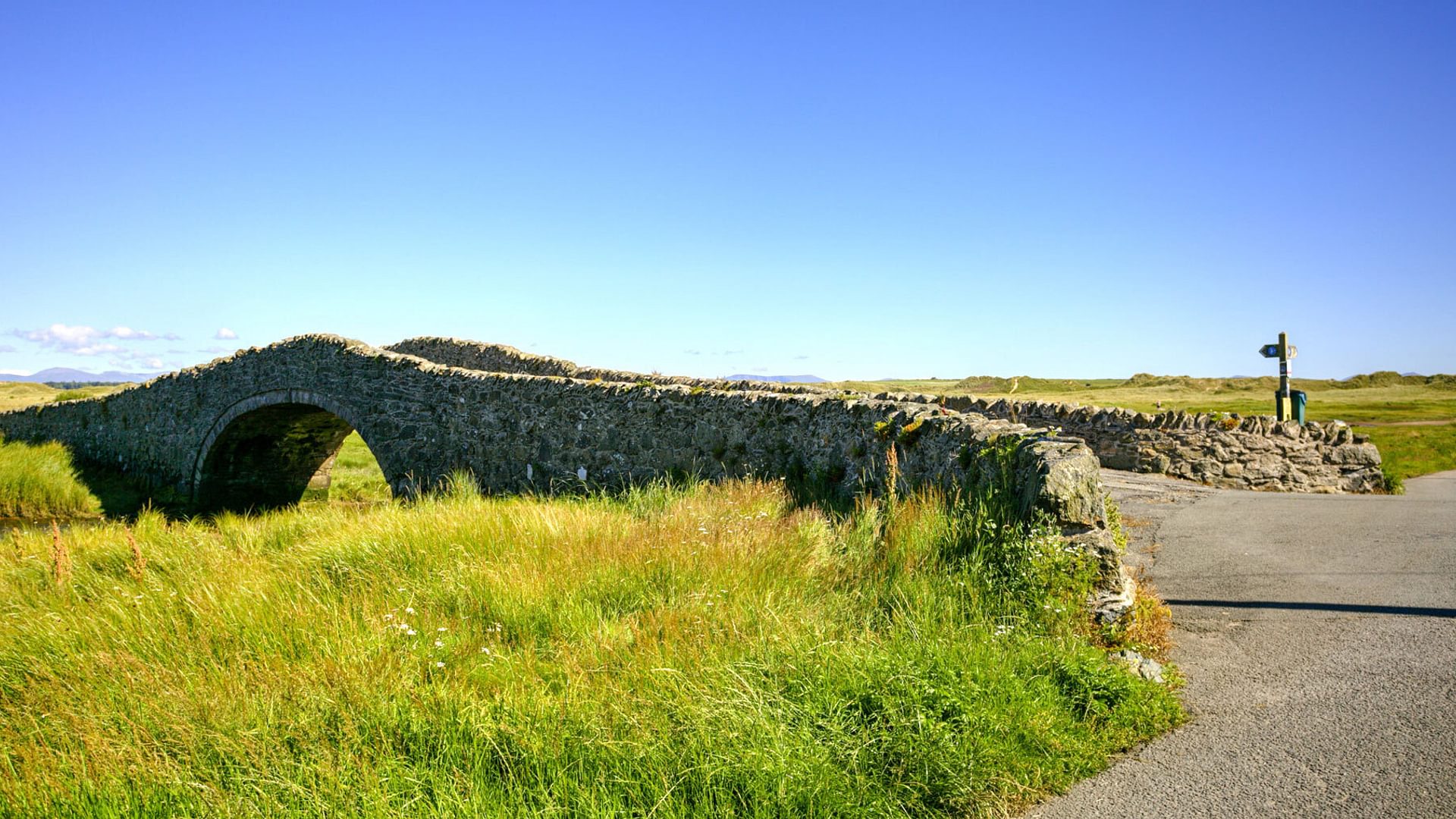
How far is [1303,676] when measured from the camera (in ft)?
16.0

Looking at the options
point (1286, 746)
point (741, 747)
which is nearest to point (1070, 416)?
point (1286, 746)

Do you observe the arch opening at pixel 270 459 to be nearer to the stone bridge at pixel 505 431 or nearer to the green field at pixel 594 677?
the stone bridge at pixel 505 431

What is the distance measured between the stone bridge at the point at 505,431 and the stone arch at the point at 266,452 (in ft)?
0.17

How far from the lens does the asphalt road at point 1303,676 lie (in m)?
3.57

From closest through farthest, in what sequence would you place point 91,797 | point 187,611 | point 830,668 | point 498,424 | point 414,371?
point 91,797, point 830,668, point 187,611, point 498,424, point 414,371

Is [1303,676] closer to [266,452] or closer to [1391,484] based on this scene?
[1391,484]

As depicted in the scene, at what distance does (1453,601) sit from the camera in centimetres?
615

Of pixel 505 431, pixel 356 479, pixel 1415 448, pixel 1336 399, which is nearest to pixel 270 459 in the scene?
pixel 356 479

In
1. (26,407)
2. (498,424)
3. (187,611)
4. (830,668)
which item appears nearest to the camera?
(830,668)

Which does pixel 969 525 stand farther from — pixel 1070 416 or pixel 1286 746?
pixel 1070 416

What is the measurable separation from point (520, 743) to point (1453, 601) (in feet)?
22.8

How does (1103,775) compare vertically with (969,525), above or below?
below

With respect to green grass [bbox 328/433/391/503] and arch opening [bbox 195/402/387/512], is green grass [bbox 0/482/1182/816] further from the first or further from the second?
green grass [bbox 328/433/391/503]

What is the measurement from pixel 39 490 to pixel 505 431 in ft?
53.2
